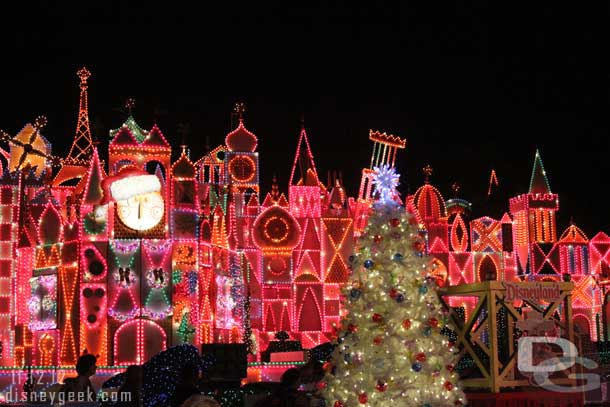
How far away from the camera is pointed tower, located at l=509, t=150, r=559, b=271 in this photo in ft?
152

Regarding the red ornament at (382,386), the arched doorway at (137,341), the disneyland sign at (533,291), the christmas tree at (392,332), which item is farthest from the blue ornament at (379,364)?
the arched doorway at (137,341)

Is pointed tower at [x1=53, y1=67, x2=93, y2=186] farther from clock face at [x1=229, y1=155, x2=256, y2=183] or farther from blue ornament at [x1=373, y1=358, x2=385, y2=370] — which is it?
blue ornament at [x1=373, y1=358, x2=385, y2=370]

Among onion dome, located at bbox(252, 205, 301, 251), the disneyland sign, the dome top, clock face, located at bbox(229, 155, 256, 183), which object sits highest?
clock face, located at bbox(229, 155, 256, 183)

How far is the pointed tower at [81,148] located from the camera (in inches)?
1633

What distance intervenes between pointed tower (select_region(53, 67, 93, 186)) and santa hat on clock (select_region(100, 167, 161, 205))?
10349mm

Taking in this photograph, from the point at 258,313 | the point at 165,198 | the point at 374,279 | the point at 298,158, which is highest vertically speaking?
the point at 298,158

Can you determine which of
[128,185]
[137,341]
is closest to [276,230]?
[128,185]

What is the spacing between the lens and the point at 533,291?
15.0 metres

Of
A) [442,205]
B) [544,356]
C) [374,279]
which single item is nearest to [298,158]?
[442,205]

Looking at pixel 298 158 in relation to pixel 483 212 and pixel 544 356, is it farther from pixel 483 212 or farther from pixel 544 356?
pixel 544 356

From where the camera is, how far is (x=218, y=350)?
1419 centimetres

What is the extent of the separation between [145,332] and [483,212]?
30768 mm

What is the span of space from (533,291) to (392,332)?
4.38 metres

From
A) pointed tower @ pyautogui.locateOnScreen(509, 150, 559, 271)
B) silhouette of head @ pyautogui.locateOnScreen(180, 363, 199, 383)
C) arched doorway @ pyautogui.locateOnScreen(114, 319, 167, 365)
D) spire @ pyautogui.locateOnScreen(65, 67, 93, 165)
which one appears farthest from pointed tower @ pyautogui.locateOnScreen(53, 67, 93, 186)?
silhouette of head @ pyautogui.locateOnScreen(180, 363, 199, 383)
